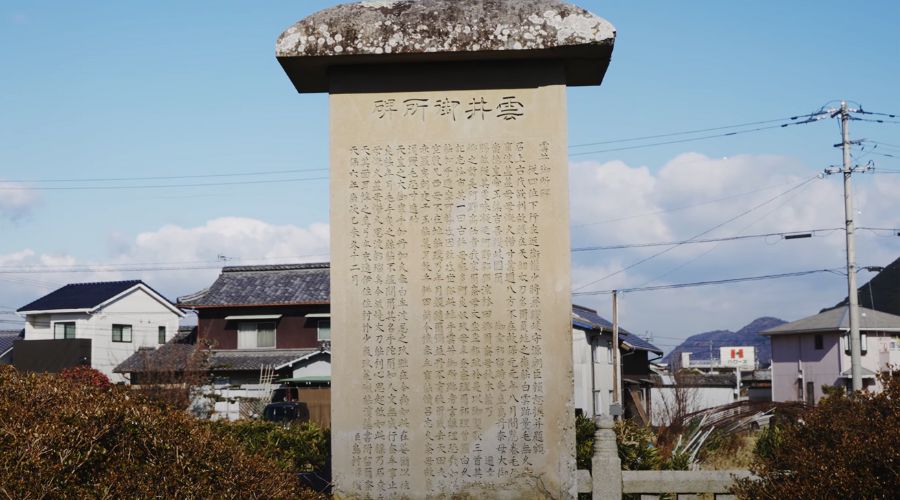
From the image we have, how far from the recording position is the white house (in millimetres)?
35000

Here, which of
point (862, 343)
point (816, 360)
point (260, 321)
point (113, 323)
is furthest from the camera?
point (816, 360)

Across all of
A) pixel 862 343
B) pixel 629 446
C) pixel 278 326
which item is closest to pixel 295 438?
pixel 629 446

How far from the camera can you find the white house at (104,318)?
35.0 m

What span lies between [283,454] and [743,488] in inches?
217

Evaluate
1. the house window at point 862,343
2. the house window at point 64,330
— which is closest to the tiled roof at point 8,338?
the house window at point 64,330

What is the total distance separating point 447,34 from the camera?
6.00 meters

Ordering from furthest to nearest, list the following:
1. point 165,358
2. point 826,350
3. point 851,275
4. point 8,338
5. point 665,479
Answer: point 8,338, point 826,350, point 165,358, point 851,275, point 665,479

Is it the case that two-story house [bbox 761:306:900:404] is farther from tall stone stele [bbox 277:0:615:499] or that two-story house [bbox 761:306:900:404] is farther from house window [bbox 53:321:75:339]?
tall stone stele [bbox 277:0:615:499]

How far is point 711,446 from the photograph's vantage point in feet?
44.7

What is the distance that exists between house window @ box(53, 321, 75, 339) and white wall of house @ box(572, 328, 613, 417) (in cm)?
1979

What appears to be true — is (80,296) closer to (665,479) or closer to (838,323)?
(838,323)

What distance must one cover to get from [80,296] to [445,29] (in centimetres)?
3367

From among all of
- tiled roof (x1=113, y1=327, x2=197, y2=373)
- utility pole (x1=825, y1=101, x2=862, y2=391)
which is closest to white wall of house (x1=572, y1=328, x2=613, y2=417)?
utility pole (x1=825, y1=101, x2=862, y2=391)

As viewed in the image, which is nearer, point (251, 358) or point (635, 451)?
point (635, 451)
